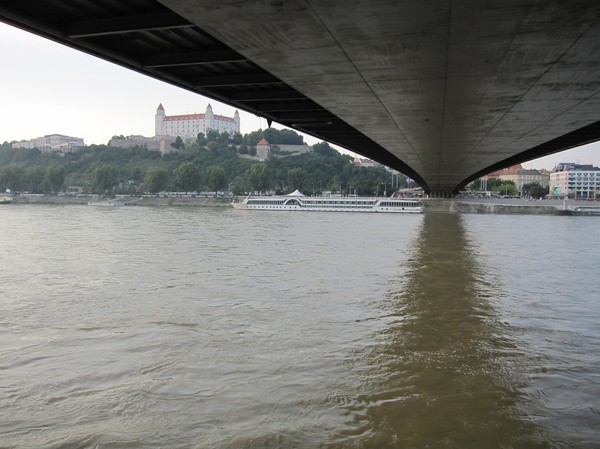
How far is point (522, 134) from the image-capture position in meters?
15.8

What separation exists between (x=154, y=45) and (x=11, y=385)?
5.12 metres

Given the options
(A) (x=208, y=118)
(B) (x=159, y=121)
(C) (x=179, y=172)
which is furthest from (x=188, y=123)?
(C) (x=179, y=172)

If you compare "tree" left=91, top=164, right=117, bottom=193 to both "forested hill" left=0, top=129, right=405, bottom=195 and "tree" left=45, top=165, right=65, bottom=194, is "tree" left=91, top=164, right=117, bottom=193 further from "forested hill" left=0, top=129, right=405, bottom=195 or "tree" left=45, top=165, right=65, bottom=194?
"tree" left=45, top=165, right=65, bottom=194

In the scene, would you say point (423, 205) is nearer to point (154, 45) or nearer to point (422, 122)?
point (422, 122)

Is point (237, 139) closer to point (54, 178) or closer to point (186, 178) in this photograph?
point (186, 178)

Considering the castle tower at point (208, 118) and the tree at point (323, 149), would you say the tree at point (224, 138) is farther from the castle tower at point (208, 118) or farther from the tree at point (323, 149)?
the tree at point (323, 149)

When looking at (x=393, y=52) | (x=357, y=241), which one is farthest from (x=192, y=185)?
(x=393, y=52)

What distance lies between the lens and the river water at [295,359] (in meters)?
4.46

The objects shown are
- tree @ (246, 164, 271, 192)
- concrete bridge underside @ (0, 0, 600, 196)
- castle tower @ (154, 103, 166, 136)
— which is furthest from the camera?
castle tower @ (154, 103, 166, 136)

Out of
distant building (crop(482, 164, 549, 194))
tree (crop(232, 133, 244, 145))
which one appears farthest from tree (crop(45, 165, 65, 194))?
distant building (crop(482, 164, 549, 194))

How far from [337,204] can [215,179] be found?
39.4 meters

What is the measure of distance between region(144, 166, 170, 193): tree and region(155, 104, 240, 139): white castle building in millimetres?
64598

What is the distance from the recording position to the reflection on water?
4.36 m

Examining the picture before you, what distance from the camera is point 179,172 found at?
96.4 meters
